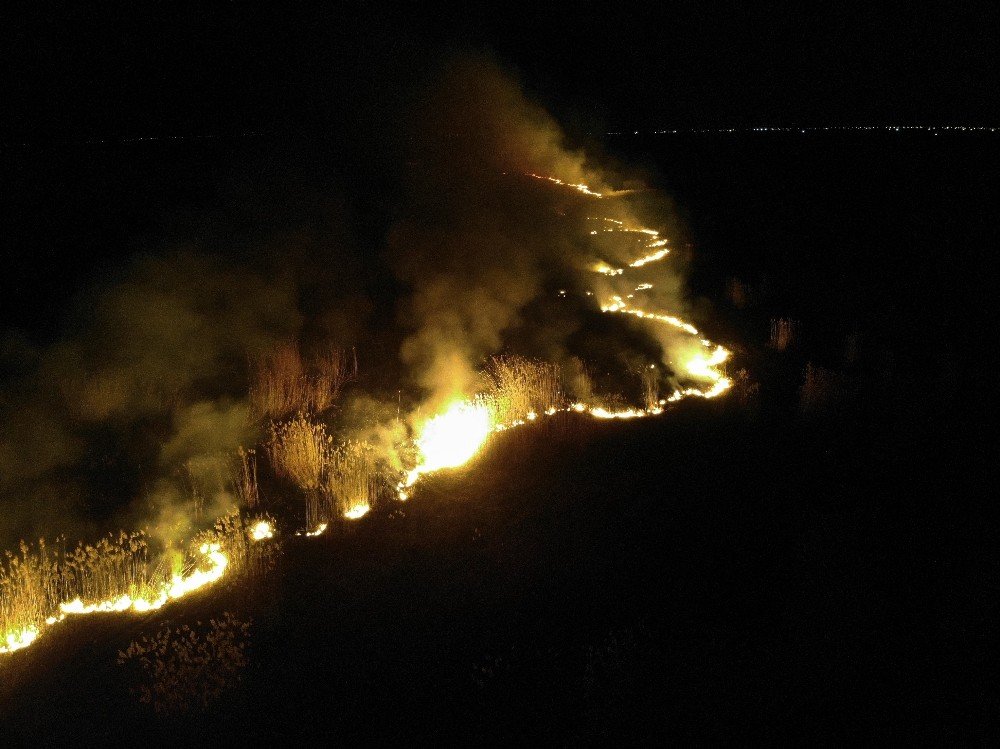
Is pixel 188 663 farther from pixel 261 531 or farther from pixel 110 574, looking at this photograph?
pixel 261 531

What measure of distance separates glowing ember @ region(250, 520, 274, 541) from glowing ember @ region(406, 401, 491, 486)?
47.3 inches

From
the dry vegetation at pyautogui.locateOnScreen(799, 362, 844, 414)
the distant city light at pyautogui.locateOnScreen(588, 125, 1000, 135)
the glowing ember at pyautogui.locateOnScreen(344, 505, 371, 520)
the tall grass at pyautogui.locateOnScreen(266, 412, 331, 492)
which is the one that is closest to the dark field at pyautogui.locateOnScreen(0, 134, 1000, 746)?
the dry vegetation at pyautogui.locateOnScreen(799, 362, 844, 414)

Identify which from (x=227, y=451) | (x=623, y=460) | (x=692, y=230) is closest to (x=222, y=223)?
(x=227, y=451)

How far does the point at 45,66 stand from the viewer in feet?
32.1

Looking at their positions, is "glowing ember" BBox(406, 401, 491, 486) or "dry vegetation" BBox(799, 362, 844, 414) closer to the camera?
"glowing ember" BBox(406, 401, 491, 486)

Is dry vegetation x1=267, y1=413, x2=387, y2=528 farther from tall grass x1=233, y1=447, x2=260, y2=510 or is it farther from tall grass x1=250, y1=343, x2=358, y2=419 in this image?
tall grass x1=250, y1=343, x2=358, y2=419

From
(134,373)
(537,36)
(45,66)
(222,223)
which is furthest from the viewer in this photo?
(537,36)

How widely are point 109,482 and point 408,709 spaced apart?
3705 mm

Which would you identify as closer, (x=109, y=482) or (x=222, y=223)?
(x=109, y=482)

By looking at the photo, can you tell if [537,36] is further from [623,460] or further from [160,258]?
[623,460]

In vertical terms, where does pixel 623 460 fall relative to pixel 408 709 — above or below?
above

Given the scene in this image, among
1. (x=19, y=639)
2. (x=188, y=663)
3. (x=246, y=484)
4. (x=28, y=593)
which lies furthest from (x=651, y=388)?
(x=19, y=639)

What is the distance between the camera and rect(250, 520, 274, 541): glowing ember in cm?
567

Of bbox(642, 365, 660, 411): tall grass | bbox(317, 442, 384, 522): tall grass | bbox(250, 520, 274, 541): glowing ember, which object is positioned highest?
bbox(642, 365, 660, 411): tall grass
